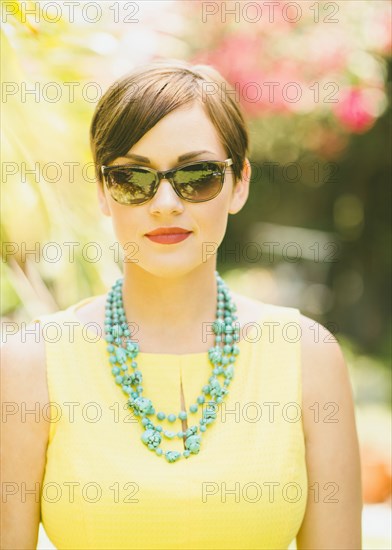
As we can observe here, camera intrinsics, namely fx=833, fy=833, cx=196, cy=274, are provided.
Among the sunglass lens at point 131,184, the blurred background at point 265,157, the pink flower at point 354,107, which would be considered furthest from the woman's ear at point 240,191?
the pink flower at point 354,107

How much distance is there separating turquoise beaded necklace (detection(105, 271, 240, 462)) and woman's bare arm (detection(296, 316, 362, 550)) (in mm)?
199

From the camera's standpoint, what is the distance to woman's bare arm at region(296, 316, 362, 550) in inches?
81.0

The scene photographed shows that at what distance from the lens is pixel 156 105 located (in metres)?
1.89

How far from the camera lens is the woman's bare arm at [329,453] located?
2057 millimetres

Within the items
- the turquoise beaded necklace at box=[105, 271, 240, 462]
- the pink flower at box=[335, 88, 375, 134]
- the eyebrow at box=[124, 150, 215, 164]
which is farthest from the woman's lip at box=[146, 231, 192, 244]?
the pink flower at box=[335, 88, 375, 134]

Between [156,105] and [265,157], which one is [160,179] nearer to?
[156,105]

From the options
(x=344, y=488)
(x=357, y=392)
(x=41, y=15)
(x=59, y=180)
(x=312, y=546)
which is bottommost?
(x=357, y=392)

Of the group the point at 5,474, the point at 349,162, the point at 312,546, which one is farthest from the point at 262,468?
the point at 349,162

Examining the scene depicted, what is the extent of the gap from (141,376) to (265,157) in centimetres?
717

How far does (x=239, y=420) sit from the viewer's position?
203 cm

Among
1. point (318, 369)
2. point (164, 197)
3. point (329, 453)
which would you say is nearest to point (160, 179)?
point (164, 197)

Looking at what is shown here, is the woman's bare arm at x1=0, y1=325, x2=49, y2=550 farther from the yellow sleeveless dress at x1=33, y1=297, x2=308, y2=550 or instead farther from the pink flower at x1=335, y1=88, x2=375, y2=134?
the pink flower at x1=335, y1=88, x2=375, y2=134

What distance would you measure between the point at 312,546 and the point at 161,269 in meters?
0.80

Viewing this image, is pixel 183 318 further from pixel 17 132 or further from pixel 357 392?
pixel 357 392
